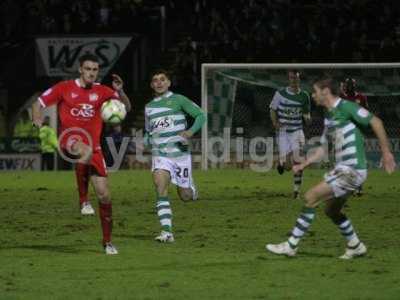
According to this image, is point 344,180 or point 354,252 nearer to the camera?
point 344,180

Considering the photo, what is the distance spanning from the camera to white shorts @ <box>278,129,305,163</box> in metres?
19.7

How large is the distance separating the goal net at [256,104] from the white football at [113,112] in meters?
15.5

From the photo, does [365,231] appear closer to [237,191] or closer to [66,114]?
[66,114]

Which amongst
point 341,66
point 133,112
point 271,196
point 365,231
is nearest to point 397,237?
point 365,231

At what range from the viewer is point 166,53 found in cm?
3312

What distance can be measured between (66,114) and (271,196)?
8.37 meters

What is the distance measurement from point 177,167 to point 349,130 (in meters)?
3.12

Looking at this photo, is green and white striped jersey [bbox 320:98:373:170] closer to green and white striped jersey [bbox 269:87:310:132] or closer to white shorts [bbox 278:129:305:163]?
green and white striped jersey [bbox 269:87:310:132]

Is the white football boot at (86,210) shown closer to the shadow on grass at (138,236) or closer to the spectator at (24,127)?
the shadow on grass at (138,236)

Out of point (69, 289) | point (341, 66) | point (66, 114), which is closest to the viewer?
point (69, 289)

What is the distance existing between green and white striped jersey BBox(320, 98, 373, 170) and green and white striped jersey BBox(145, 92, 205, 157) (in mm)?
2786

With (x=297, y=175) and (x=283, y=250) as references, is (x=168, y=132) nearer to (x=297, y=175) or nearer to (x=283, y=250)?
(x=283, y=250)

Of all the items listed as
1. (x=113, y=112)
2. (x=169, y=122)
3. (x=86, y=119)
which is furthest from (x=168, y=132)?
(x=113, y=112)

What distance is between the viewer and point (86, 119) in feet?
39.5
